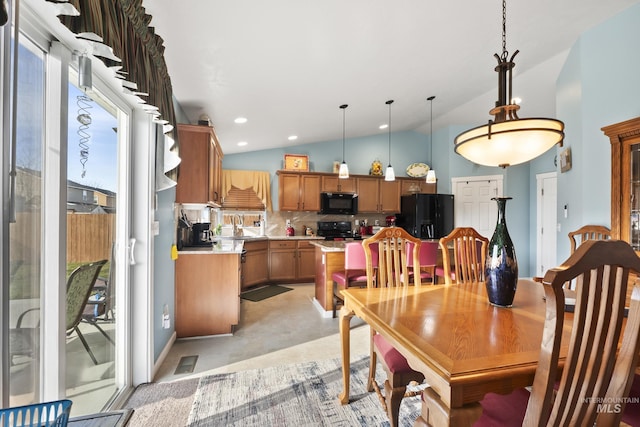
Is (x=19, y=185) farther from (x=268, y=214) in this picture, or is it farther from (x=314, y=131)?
(x=268, y=214)

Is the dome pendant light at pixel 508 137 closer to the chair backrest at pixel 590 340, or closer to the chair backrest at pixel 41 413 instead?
the chair backrest at pixel 590 340

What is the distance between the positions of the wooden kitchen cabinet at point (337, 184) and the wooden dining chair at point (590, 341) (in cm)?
473

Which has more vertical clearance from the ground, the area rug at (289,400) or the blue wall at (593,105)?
the blue wall at (593,105)

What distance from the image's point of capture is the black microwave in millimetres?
5324

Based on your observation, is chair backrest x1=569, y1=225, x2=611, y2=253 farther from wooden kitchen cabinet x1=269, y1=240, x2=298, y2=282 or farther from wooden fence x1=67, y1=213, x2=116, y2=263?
wooden fence x1=67, y1=213, x2=116, y2=263

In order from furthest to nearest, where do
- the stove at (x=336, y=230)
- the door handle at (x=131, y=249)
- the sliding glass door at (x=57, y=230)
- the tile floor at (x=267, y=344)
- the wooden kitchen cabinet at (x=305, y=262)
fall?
the stove at (x=336, y=230) → the wooden kitchen cabinet at (x=305, y=262) → the tile floor at (x=267, y=344) → the door handle at (x=131, y=249) → the sliding glass door at (x=57, y=230)

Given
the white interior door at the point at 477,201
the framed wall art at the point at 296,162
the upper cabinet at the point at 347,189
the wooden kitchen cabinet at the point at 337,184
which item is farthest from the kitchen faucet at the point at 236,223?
the white interior door at the point at 477,201

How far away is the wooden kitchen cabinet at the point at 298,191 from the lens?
5.24 metres

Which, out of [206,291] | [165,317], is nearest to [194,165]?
[206,291]

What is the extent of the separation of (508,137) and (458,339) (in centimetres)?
99

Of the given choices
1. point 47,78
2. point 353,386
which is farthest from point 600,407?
point 47,78

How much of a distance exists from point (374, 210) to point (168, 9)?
15.2ft

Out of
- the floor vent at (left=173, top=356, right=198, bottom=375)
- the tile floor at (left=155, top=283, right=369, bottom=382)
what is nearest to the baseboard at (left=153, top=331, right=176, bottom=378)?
the tile floor at (left=155, top=283, right=369, bottom=382)

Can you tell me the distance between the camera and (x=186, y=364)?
7.37ft
